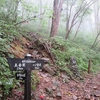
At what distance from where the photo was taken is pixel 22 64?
360cm

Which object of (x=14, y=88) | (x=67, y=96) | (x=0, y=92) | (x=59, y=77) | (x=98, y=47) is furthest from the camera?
(x=98, y=47)

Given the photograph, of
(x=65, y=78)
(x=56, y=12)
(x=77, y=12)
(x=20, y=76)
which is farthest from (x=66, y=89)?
(x=77, y=12)

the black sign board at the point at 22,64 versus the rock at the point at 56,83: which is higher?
the black sign board at the point at 22,64

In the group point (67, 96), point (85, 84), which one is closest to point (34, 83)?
point (67, 96)

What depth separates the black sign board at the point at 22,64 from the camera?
3469 mm

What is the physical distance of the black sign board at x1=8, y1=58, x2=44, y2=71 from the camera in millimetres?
3469

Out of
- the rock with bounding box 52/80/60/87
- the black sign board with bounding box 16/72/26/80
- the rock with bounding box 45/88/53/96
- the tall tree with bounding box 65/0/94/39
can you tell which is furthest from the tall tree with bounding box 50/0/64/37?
the black sign board with bounding box 16/72/26/80

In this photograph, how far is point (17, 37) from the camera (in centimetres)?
839

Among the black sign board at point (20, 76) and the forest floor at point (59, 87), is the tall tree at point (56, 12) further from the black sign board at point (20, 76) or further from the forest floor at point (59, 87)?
the black sign board at point (20, 76)

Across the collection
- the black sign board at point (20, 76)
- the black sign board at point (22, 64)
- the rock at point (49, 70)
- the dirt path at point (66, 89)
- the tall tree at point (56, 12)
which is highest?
the tall tree at point (56, 12)

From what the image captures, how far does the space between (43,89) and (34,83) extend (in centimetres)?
41

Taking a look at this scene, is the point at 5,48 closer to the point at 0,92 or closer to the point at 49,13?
the point at 0,92

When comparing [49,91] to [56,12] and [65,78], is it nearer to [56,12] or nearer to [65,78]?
[65,78]


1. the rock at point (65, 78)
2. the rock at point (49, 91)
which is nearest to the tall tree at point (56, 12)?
the rock at point (65, 78)
